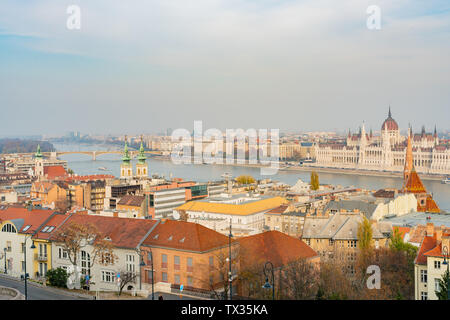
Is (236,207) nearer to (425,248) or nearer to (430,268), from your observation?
(425,248)

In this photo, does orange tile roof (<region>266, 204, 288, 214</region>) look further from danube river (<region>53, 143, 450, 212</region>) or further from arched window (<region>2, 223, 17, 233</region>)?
danube river (<region>53, 143, 450, 212</region>)

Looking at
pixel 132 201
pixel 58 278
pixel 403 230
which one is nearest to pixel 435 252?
pixel 403 230

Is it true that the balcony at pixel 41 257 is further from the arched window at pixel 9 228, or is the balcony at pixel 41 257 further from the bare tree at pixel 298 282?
the bare tree at pixel 298 282

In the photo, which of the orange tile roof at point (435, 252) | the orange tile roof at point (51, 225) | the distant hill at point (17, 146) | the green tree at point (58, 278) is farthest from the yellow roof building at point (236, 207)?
the distant hill at point (17, 146)

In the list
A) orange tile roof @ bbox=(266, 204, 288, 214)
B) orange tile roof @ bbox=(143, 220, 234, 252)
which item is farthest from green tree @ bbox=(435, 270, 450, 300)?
orange tile roof @ bbox=(266, 204, 288, 214)

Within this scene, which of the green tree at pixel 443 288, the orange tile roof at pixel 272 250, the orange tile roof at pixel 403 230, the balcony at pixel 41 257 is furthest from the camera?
the orange tile roof at pixel 403 230

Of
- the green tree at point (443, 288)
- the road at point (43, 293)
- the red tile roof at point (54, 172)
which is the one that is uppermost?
the green tree at point (443, 288)
